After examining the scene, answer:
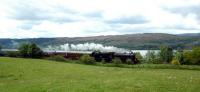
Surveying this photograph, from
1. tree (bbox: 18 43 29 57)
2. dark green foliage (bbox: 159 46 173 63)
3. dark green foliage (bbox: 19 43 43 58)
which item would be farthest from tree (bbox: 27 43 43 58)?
dark green foliage (bbox: 159 46 173 63)

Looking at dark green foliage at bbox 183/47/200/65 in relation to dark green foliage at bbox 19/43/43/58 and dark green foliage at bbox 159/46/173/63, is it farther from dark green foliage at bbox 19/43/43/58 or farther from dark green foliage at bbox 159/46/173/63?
dark green foliage at bbox 19/43/43/58

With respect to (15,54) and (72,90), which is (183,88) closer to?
Answer: (72,90)

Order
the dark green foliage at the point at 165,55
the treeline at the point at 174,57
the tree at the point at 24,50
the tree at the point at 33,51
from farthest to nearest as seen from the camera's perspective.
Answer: the dark green foliage at the point at 165,55 → the treeline at the point at 174,57 → the tree at the point at 24,50 → the tree at the point at 33,51

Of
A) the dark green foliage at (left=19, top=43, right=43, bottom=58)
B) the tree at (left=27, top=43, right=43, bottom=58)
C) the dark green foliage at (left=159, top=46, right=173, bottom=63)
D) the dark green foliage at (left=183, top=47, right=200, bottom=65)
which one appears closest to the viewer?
the tree at (left=27, top=43, right=43, bottom=58)

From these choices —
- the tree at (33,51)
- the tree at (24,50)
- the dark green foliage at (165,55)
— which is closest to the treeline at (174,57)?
the dark green foliage at (165,55)

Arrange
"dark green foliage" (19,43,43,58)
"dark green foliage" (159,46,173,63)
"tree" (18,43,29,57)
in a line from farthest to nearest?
"dark green foliage" (159,46,173,63) → "tree" (18,43,29,57) → "dark green foliage" (19,43,43,58)

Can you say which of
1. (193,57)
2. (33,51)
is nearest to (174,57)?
(193,57)

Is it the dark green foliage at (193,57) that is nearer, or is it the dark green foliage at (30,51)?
the dark green foliage at (30,51)

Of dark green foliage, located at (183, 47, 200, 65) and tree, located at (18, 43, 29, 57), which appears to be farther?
dark green foliage, located at (183, 47, 200, 65)

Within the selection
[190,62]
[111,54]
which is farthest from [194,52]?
[111,54]

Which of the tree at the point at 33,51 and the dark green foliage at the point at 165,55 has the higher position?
the tree at the point at 33,51

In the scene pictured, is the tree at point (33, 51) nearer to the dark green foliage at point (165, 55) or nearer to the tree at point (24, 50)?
the tree at point (24, 50)

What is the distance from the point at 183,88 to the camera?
19281mm

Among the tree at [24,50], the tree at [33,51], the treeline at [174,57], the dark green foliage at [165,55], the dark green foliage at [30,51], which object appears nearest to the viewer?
the tree at [33,51]
